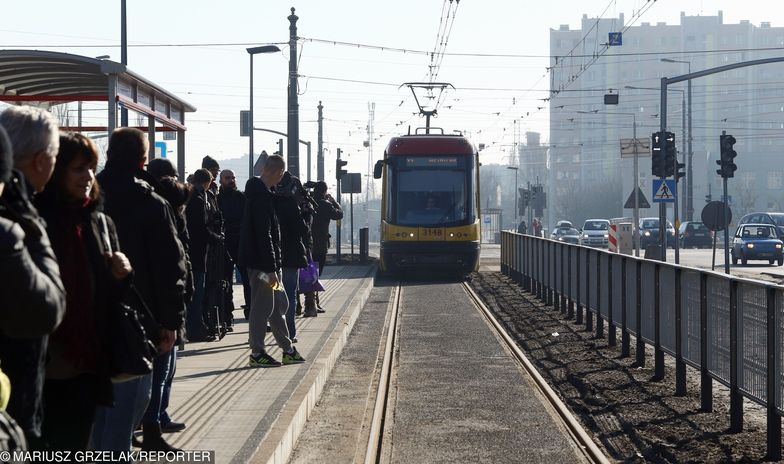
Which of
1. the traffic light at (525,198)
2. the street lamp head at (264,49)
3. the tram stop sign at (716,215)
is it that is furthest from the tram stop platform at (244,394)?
the traffic light at (525,198)

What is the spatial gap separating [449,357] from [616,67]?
561 feet

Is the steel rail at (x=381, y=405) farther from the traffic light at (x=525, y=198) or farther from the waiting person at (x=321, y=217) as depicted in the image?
the traffic light at (x=525, y=198)

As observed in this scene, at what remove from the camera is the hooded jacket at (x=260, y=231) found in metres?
9.90

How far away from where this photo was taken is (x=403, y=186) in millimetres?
27750

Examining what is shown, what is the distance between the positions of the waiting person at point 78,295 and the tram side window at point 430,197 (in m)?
23.3

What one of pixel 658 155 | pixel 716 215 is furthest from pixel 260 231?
pixel 658 155

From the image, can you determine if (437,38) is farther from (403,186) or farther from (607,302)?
(607,302)

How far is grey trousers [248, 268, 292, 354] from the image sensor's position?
33.4 ft

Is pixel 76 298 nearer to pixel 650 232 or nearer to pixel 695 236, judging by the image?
pixel 650 232

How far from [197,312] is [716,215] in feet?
66.3

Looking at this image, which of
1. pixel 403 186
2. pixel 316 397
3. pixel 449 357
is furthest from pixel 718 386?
pixel 403 186

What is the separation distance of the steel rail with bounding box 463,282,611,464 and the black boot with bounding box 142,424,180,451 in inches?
104

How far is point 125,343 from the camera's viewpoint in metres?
4.28

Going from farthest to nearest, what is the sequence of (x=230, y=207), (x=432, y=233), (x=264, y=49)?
(x=264, y=49) < (x=432, y=233) < (x=230, y=207)
